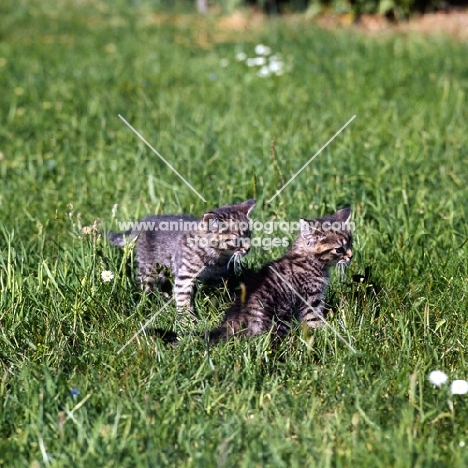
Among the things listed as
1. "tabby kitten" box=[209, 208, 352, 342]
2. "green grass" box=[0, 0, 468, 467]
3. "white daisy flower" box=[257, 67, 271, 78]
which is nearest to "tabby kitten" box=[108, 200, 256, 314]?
"green grass" box=[0, 0, 468, 467]

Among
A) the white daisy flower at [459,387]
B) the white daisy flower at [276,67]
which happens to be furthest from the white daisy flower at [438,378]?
the white daisy flower at [276,67]

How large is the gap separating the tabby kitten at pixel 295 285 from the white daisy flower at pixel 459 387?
891mm

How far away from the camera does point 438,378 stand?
346 centimetres

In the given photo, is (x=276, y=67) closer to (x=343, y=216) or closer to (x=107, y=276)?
(x=343, y=216)

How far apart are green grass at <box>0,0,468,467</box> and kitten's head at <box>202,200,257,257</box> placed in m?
0.34

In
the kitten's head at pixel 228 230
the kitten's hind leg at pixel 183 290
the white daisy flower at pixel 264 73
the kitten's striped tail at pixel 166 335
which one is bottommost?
the kitten's hind leg at pixel 183 290

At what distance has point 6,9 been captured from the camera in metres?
14.8

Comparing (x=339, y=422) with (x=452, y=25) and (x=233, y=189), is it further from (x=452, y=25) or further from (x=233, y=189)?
(x=452, y=25)

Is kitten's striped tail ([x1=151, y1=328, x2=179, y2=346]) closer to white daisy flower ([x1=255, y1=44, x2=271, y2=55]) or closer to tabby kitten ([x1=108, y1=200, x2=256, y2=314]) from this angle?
tabby kitten ([x1=108, y1=200, x2=256, y2=314])

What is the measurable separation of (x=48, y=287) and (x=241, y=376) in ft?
4.60

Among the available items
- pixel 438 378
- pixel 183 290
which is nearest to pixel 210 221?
pixel 183 290

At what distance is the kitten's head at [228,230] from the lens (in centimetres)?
460

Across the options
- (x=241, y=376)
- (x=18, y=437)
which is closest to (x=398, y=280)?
(x=241, y=376)

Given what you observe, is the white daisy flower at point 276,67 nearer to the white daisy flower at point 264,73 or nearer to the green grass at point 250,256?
the white daisy flower at point 264,73
